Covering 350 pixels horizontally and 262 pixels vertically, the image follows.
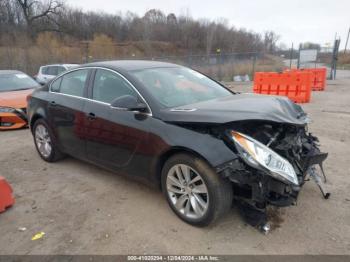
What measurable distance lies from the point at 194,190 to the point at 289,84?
9.30 meters

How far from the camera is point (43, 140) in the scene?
15.6ft

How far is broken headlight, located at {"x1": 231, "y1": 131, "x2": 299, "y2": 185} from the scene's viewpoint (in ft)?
7.93

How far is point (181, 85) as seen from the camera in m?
3.55

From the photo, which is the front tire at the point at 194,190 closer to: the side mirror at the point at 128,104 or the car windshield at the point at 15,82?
the side mirror at the point at 128,104

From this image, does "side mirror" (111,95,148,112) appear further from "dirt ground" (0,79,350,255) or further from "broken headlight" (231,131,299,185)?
"dirt ground" (0,79,350,255)

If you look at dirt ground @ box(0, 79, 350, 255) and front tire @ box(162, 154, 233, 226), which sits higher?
front tire @ box(162, 154, 233, 226)

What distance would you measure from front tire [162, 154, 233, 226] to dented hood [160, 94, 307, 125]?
39 centimetres

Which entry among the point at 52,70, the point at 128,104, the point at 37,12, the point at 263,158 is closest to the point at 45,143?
the point at 128,104

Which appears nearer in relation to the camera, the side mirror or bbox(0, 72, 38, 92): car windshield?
the side mirror

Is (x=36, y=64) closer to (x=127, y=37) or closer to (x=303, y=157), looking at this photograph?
(x=303, y=157)

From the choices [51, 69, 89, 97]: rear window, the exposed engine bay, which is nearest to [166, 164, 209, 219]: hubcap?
the exposed engine bay

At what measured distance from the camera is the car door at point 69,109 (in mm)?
3842

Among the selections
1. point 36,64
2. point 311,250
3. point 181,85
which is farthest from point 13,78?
point 36,64

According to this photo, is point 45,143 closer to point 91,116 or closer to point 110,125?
point 91,116
